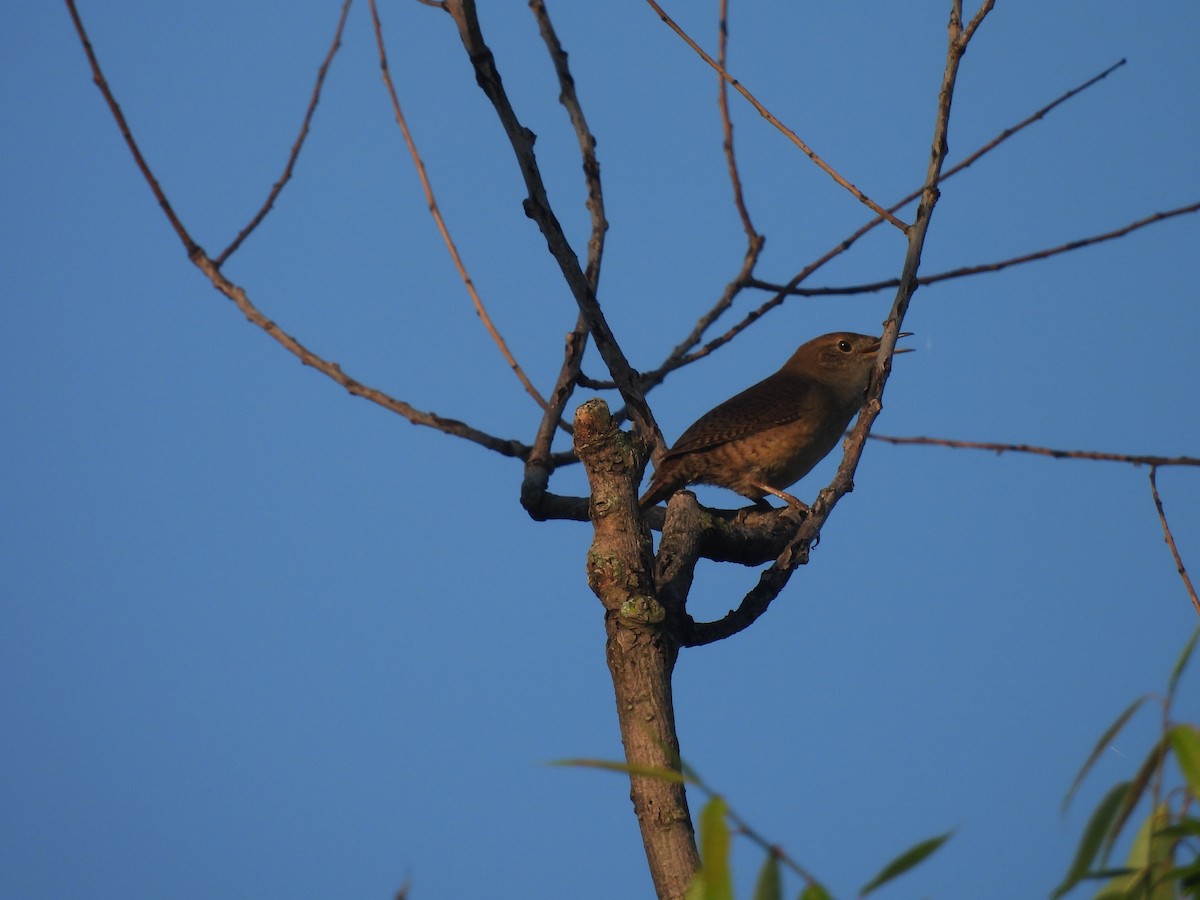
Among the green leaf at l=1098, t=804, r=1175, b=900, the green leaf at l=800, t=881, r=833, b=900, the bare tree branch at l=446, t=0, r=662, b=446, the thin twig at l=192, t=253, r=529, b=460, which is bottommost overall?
the green leaf at l=800, t=881, r=833, b=900

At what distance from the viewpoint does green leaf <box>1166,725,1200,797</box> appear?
61.9 inches

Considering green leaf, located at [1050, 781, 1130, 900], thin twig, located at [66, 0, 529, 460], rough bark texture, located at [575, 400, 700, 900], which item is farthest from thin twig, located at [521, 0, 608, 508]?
green leaf, located at [1050, 781, 1130, 900]

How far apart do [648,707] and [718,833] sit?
1.07m

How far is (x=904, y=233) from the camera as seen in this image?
3695 mm

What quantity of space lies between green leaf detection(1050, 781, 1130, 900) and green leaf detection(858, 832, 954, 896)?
24 centimetres

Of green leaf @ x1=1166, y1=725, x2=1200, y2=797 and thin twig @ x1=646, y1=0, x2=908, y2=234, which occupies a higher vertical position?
thin twig @ x1=646, y1=0, x2=908, y2=234

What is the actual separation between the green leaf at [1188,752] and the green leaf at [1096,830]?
0.17 m

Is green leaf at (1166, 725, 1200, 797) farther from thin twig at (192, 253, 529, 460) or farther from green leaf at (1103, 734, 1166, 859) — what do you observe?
thin twig at (192, 253, 529, 460)

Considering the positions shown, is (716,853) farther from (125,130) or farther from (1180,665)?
(125,130)

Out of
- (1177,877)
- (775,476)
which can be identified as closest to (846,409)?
(775,476)

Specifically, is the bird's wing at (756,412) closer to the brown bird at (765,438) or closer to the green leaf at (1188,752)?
the brown bird at (765,438)

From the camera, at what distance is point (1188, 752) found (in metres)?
1.59

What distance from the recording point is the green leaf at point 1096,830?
5.59 feet

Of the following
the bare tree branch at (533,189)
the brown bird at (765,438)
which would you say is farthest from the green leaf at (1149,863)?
the brown bird at (765,438)
